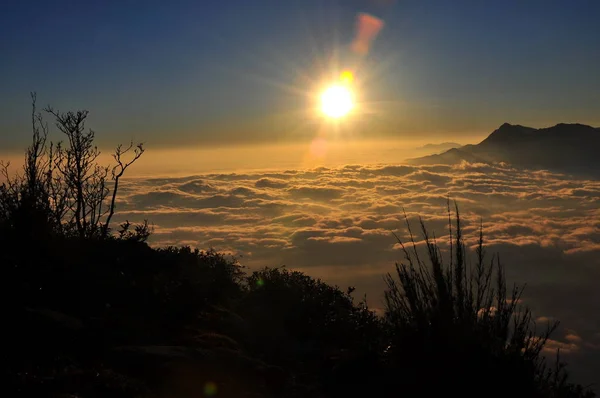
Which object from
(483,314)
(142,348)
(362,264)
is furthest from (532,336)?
(362,264)

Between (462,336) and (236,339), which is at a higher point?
(462,336)

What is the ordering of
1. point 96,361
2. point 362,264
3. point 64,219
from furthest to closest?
point 362,264, point 64,219, point 96,361

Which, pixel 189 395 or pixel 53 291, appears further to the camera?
pixel 53 291

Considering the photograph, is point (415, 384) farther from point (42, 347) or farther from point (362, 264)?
point (362, 264)

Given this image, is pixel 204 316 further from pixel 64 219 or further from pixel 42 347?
pixel 64 219

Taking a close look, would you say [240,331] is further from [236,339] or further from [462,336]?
[462,336]

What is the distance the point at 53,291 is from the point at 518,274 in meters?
174

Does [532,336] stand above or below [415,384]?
above

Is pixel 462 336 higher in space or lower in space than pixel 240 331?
higher

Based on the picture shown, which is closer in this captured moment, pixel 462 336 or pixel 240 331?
pixel 462 336

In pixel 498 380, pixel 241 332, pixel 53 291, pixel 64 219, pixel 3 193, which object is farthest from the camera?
pixel 64 219

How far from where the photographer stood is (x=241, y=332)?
954cm

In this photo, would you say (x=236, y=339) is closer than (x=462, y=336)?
No

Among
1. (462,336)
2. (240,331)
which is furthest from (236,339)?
(462,336)
